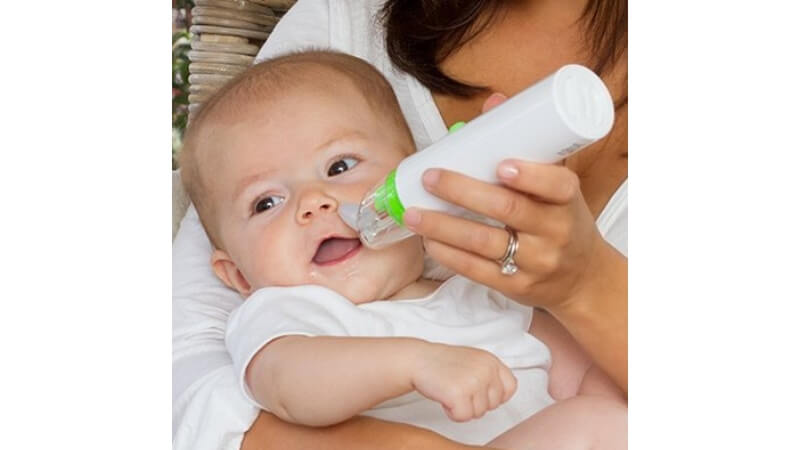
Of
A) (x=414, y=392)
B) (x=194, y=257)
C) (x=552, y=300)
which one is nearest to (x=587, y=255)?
(x=552, y=300)

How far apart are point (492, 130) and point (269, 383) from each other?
0.22m

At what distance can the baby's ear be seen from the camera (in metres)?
0.79

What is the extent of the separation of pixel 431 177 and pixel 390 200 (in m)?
0.05

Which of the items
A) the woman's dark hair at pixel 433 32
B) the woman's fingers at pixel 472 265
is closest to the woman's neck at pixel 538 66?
the woman's dark hair at pixel 433 32

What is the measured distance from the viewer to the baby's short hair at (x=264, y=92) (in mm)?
763

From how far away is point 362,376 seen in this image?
65 cm

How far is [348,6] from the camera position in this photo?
87 cm

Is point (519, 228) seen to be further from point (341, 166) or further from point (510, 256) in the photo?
point (341, 166)

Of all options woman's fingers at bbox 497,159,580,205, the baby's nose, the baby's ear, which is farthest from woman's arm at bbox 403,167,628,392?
the baby's ear

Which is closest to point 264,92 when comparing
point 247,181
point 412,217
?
point 247,181

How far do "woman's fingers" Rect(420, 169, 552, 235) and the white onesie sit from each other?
0.45 feet

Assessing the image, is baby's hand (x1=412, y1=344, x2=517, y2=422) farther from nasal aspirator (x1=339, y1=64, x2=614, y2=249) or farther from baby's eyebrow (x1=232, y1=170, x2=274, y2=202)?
baby's eyebrow (x1=232, y1=170, x2=274, y2=202)

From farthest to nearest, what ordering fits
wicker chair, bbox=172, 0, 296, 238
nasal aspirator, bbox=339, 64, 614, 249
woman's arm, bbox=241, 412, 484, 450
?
wicker chair, bbox=172, 0, 296, 238, woman's arm, bbox=241, 412, 484, 450, nasal aspirator, bbox=339, 64, 614, 249

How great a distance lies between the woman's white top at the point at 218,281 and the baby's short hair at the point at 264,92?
2 cm
